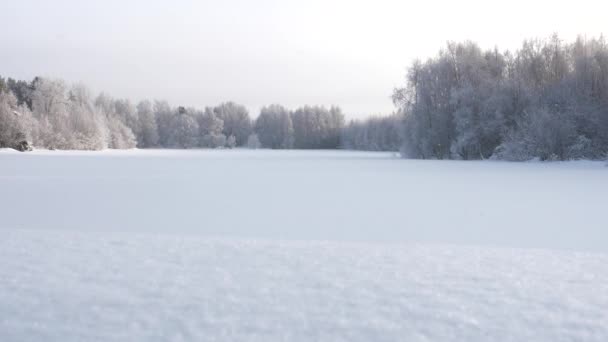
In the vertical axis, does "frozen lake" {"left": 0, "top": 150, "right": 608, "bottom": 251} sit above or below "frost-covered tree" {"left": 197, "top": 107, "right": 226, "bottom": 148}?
below

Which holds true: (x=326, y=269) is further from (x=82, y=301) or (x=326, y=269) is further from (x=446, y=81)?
(x=446, y=81)

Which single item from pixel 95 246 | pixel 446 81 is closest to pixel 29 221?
pixel 95 246

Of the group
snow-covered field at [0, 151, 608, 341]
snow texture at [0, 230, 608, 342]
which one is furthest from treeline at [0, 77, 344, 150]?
snow texture at [0, 230, 608, 342]

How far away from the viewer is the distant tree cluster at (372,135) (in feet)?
226

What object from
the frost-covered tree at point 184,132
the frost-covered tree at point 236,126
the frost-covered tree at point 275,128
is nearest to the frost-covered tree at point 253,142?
the frost-covered tree at point 275,128

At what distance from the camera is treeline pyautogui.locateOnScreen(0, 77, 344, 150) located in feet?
190

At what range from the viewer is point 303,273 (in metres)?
4.04

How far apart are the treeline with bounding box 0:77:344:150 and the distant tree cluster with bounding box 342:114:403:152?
239 inches

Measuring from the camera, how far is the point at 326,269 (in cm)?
415

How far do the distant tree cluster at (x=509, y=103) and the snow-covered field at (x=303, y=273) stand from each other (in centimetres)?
1965

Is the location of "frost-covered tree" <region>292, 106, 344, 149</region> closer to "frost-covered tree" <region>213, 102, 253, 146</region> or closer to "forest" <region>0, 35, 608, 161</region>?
"frost-covered tree" <region>213, 102, 253, 146</region>

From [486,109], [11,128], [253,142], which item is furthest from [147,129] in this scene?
[486,109]

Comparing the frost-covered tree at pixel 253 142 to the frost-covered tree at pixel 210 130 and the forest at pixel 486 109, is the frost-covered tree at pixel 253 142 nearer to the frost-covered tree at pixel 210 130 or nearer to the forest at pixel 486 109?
the frost-covered tree at pixel 210 130

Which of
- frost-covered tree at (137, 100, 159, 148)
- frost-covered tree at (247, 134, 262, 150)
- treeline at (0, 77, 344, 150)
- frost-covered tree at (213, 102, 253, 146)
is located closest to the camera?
treeline at (0, 77, 344, 150)
